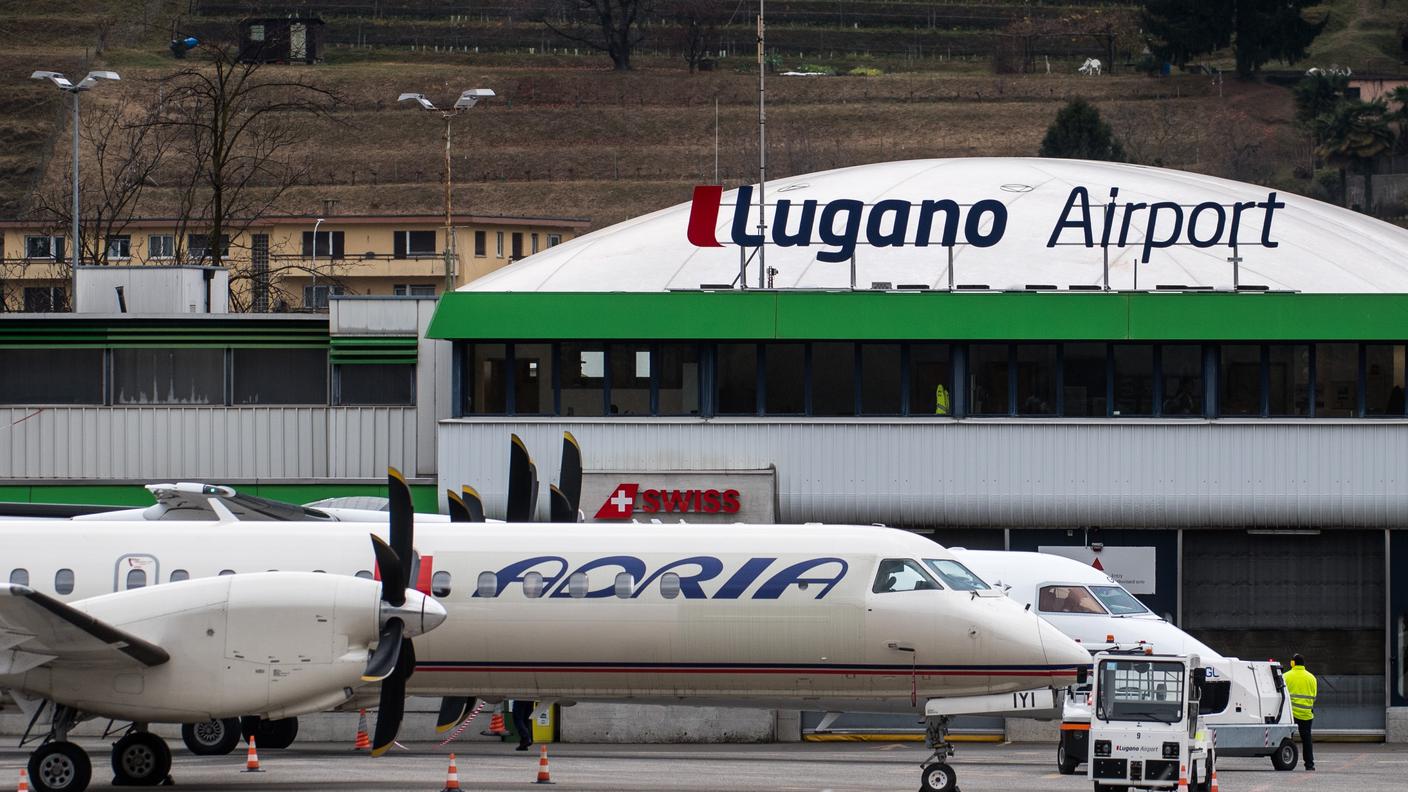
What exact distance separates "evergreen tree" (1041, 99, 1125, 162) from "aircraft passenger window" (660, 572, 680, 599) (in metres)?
96.4

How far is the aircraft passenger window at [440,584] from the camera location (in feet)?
84.4

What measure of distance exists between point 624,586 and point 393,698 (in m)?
3.38

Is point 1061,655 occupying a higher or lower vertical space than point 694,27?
lower

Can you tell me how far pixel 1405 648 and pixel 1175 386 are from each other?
674cm

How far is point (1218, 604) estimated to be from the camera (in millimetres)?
38031

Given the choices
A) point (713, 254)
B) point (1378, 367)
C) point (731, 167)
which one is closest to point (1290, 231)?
point (1378, 367)

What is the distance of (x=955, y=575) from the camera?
83.6 feet

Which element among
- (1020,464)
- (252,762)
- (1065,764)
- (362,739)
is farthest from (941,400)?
(252,762)

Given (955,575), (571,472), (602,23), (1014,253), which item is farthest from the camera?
(602,23)

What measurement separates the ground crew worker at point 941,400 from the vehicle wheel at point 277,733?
14177mm

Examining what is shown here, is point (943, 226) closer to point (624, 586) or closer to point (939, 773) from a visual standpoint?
Answer: point (624, 586)

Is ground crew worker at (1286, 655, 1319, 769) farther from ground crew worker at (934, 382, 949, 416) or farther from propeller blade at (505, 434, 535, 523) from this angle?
propeller blade at (505, 434, 535, 523)

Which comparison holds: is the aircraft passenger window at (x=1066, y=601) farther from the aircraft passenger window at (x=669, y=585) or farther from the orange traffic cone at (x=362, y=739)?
the orange traffic cone at (x=362, y=739)

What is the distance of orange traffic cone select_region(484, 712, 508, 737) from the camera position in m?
35.4
